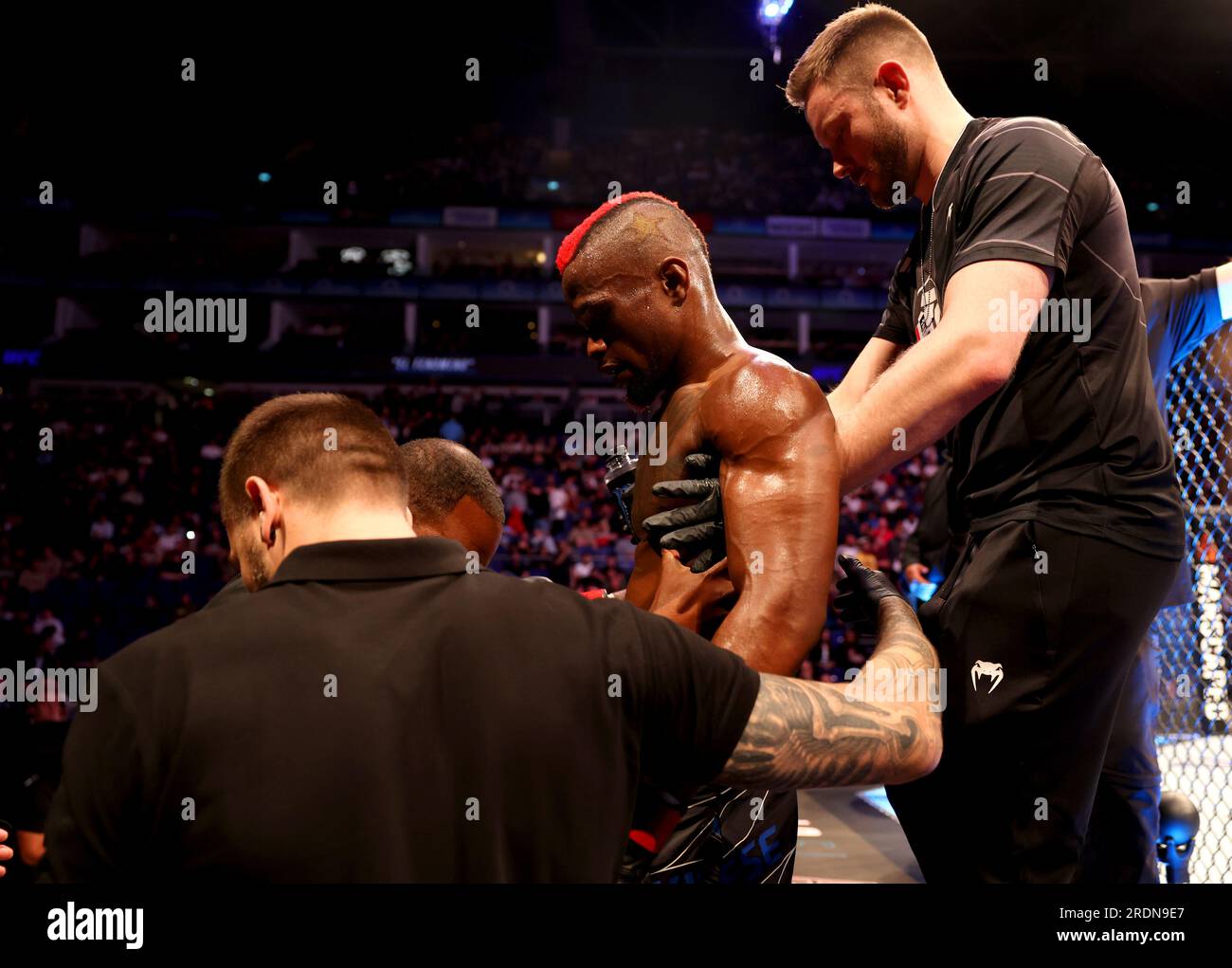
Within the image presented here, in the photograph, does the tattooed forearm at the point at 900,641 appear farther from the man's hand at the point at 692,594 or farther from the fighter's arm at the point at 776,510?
the man's hand at the point at 692,594

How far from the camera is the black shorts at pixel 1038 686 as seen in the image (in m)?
1.58

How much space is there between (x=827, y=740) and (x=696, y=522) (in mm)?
520

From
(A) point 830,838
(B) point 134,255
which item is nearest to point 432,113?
(B) point 134,255

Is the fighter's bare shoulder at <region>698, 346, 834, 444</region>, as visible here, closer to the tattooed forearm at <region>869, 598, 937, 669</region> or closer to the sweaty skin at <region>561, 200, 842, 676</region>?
the sweaty skin at <region>561, 200, 842, 676</region>

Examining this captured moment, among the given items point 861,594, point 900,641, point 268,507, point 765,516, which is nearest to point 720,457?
point 765,516

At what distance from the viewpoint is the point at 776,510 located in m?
1.60

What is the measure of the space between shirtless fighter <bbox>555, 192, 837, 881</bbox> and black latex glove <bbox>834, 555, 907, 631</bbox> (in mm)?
87

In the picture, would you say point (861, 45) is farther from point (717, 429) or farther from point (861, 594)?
point (861, 594)

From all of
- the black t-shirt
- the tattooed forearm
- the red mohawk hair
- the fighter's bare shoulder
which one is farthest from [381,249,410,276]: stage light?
the tattooed forearm

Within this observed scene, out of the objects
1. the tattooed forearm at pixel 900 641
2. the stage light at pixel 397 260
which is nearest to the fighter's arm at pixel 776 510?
the tattooed forearm at pixel 900 641

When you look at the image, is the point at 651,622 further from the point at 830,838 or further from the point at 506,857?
the point at 830,838

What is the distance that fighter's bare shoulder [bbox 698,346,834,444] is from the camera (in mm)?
1657

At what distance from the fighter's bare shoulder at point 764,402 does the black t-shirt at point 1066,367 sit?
324 mm

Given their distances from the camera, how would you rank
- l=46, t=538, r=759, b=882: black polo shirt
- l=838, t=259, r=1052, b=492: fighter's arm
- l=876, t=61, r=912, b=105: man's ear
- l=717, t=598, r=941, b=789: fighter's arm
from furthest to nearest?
l=876, t=61, r=912, b=105: man's ear, l=838, t=259, r=1052, b=492: fighter's arm, l=717, t=598, r=941, b=789: fighter's arm, l=46, t=538, r=759, b=882: black polo shirt
